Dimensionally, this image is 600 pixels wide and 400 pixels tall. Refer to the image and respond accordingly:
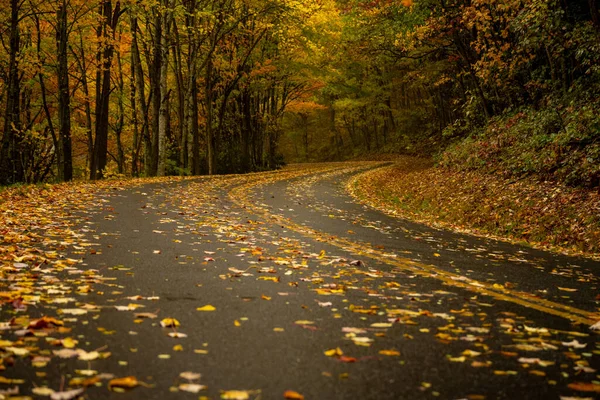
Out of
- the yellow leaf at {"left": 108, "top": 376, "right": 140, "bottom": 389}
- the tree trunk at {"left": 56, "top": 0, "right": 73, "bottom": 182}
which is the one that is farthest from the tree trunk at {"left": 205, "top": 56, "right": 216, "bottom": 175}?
the yellow leaf at {"left": 108, "top": 376, "right": 140, "bottom": 389}

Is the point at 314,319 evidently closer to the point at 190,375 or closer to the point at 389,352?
the point at 389,352

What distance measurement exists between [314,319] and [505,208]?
31.3 ft

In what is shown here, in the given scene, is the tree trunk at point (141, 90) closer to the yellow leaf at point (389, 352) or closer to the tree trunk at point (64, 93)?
the tree trunk at point (64, 93)

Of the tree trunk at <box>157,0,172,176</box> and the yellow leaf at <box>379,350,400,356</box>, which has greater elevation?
the tree trunk at <box>157,0,172,176</box>

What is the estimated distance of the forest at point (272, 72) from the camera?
49.0 ft

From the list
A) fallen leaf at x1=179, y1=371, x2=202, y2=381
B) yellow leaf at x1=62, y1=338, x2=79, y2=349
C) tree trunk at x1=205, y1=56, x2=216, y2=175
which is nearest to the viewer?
fallen leaf at x1=179, y1=371, x2=202, y2=381

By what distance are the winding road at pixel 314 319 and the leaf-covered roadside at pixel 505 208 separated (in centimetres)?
196

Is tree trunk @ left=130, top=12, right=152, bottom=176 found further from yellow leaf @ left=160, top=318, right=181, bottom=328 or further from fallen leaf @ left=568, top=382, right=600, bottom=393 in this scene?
fallen leaf @ left=568, top=382, right=600, bottom=393

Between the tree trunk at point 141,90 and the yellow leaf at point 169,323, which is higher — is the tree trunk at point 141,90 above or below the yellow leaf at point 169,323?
above

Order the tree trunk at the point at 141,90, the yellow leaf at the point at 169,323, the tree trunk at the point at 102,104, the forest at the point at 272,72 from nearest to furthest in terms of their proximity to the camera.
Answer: the yellow leaf at the point at 169,323
the forest at the point at 272,72
the tree trunk at the point at 102,104
the tree trunk at the point at 141,90

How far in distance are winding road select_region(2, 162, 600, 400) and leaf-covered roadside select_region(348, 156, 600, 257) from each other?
6.42 ft

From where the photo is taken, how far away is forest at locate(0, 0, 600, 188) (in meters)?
14.9

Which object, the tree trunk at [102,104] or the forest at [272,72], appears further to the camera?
the tree trunk at [102,104]

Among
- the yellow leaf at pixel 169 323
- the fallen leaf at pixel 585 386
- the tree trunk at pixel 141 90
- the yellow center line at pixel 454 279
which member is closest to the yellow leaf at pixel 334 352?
the yellow leaf at pixel 169 323
